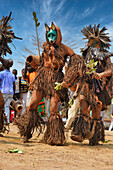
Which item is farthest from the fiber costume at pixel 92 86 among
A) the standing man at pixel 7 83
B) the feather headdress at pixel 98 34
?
the standing man at pixel 7 83

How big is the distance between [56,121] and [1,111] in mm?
1034

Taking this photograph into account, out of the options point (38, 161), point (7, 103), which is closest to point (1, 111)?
point (38, 161)

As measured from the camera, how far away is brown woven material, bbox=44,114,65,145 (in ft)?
10.00

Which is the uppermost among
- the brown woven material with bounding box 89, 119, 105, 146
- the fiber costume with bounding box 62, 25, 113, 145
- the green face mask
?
the green face mask

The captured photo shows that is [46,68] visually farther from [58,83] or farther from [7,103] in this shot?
[7,103]

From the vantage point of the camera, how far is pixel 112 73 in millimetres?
3520

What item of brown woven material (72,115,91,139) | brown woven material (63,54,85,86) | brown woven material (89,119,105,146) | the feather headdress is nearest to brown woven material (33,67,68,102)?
brown woven material (63,54,85,86)

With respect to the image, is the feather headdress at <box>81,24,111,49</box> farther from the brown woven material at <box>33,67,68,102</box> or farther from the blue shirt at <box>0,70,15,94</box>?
the blue shirt at <box>0,70,15,94</box>

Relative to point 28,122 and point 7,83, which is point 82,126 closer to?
point 28,122

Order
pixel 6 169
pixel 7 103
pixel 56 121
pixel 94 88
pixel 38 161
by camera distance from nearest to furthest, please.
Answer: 1. pixel 6 169
2. pixel 38 161
3. pixel 56 121
4. pixel 94 88
5. pixel 7 103

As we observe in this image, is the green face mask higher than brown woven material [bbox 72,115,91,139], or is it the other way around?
the green face mask

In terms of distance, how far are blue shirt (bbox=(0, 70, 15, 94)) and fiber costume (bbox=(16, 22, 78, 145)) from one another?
298cm

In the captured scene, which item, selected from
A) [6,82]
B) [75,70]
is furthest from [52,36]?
[6,82]

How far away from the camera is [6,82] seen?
6.31m
